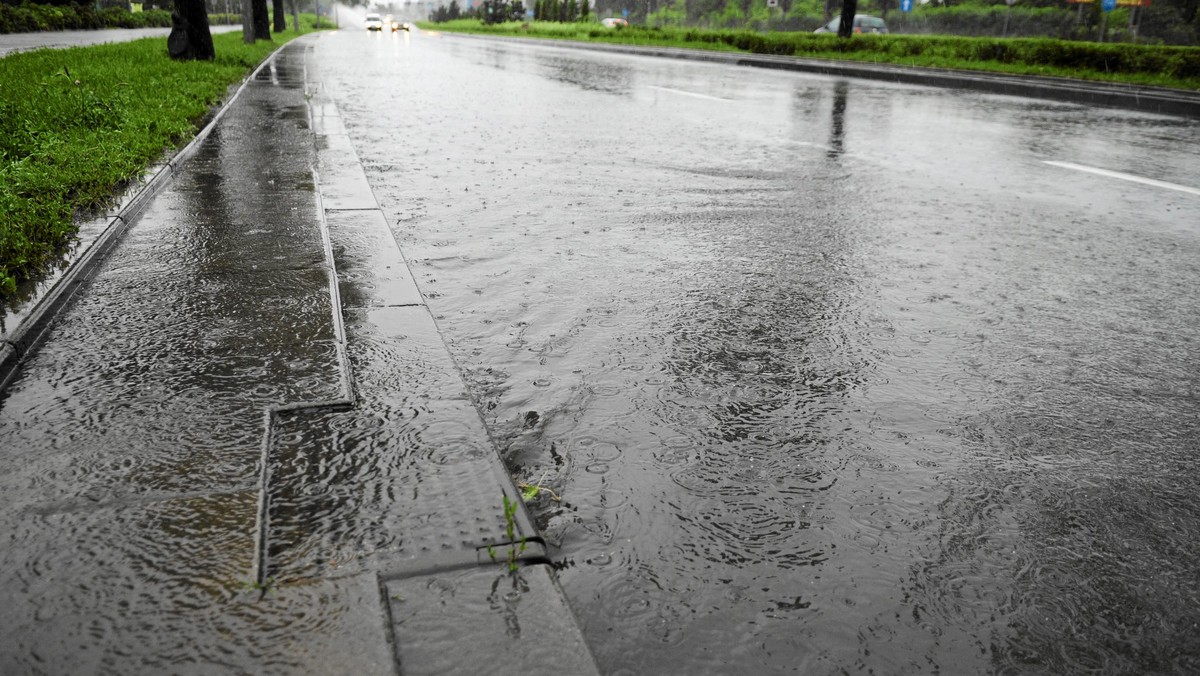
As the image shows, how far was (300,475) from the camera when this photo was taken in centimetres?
190

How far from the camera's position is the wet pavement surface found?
1539 mm

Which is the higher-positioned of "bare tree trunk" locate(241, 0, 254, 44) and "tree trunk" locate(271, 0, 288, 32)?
"tree trunk" locate(271, 0, 288, 32)

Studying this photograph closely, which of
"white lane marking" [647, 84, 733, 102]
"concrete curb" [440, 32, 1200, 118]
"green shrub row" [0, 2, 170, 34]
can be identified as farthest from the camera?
"green shrub row" [0, 2, 170, 34]

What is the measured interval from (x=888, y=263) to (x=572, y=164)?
3.31 metres

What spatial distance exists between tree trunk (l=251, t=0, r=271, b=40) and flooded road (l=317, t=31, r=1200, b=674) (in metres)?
23.3

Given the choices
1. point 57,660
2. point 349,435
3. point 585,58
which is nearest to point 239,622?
point 57,660

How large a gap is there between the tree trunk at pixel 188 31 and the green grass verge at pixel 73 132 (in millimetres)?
1513

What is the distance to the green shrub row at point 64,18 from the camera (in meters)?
26.1

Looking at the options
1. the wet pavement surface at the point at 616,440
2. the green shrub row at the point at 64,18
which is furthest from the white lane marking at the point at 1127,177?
the green shrub row at the point at 64,18

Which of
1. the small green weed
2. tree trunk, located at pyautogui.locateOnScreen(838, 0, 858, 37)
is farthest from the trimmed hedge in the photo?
the small green weed

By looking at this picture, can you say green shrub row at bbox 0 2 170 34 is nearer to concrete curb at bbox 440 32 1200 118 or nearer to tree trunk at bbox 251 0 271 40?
tree trunk at bbox 251 0 271 40

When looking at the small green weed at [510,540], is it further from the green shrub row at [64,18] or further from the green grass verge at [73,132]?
the green shrub row at [64,18]

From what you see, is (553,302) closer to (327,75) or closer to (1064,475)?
(1064,475)

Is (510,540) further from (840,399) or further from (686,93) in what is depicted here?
(686,93)
